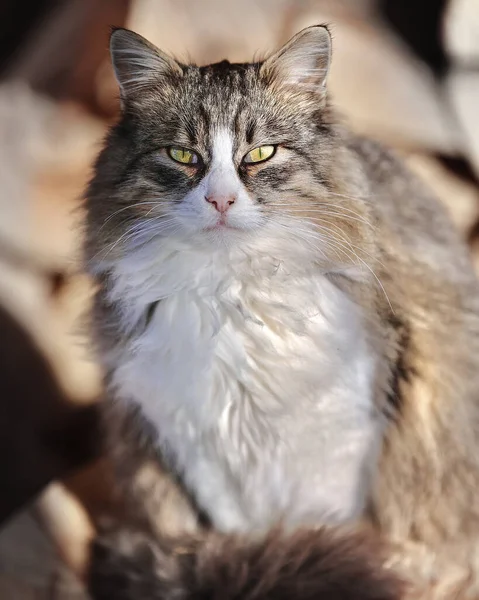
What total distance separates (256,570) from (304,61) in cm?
72

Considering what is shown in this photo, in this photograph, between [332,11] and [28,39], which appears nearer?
[332,11]

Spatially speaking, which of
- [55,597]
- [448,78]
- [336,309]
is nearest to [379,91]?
[448,78]

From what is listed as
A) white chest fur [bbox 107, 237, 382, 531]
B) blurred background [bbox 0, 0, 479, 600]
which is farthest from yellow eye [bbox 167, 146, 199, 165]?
blurred background [bbox 0, 0, 479, 600]

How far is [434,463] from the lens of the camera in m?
1.15

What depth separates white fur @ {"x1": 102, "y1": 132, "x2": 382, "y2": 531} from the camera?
94 cm

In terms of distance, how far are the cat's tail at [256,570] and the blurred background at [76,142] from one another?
0.45 feet

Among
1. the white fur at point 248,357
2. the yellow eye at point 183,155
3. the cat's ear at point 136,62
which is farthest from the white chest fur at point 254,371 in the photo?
the cat's ear at point 136,62

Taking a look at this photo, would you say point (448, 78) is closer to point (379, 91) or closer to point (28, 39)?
point (379, 91)

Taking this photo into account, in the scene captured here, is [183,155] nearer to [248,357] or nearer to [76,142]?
[248,357]

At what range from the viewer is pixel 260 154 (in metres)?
0.88

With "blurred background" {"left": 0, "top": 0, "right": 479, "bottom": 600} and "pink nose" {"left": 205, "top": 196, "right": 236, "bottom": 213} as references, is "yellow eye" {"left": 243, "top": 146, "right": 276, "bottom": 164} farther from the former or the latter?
"blurred background" {"left": 0, "top": 0, "right": 479, "bottom": 600}

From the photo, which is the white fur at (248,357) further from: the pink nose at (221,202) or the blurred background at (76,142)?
the blurred background at (76,142)

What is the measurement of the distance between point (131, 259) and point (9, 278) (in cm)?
70

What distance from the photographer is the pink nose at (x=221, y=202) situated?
0.84 meters
